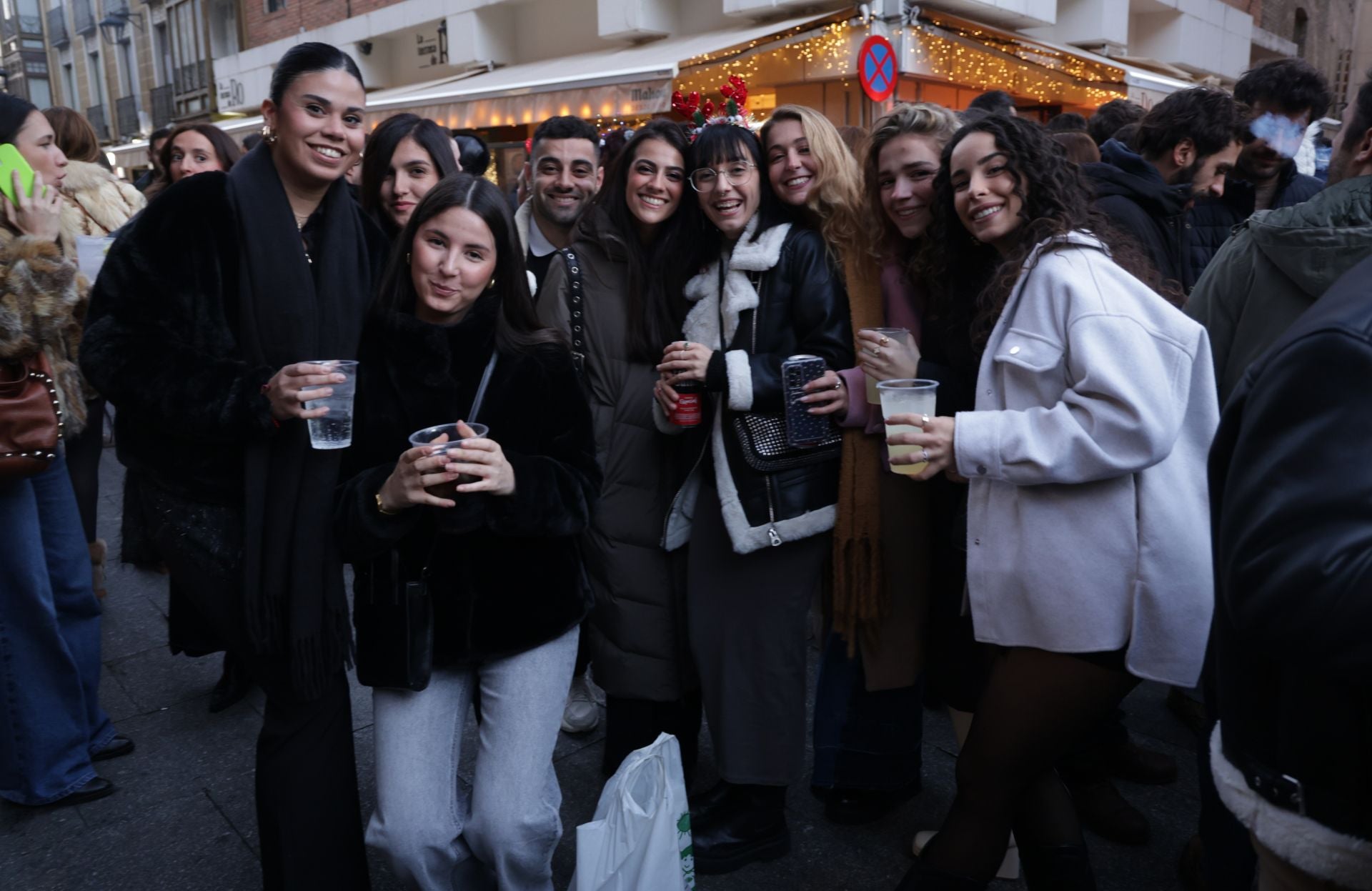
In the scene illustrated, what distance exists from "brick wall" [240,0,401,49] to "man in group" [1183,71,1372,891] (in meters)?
17.2

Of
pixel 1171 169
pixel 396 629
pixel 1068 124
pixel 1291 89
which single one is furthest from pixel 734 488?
pixel 1068 124

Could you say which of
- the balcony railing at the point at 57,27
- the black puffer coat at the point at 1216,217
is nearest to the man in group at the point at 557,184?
the black puffer coat at the point at 1216,217

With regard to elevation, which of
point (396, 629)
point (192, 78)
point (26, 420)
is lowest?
point (396, 629)

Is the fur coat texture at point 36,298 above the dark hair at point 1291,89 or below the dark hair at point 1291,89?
below

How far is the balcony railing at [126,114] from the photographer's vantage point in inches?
1054

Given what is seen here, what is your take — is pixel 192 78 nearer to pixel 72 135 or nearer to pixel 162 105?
pixel 162 105

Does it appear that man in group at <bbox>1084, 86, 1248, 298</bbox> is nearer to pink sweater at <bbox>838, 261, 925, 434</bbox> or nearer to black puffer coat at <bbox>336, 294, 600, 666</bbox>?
pink sweater at <bbox>838, 261, 925, 434</bbox>

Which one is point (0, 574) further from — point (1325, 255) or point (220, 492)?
point (1325, 255)

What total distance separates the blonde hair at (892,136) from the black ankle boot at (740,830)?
156 cm

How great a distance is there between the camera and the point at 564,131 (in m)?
3.84

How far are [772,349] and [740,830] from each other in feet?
4.39

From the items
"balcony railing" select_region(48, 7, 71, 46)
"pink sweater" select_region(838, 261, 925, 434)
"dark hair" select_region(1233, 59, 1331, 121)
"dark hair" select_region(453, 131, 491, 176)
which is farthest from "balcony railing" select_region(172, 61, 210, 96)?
"pink sweater" select_region(838, 261, 925, 434)

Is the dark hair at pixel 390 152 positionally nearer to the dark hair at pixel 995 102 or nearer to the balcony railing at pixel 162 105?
the dark hair at pixel 995 102

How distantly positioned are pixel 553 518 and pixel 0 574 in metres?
1.94
